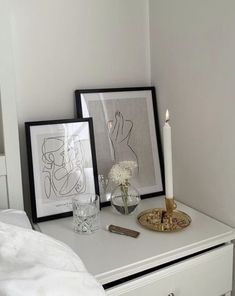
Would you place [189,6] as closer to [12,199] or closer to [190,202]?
[190,202]

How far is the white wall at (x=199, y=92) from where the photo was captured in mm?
1088

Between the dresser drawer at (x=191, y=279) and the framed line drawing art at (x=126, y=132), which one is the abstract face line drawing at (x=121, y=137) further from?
the dresser drawer at (x=191, y=279)

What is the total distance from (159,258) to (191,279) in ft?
0.49

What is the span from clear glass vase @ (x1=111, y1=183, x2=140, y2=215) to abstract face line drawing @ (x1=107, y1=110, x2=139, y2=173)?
138 mm

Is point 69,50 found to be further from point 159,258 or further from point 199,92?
point 159,258

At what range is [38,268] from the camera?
0.64m

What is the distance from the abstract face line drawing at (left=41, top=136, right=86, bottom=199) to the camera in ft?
3.98

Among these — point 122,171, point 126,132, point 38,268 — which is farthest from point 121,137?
point 38,268

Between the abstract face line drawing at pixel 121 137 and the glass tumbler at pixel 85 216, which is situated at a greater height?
the abstract face line drawing at pixel 121 137

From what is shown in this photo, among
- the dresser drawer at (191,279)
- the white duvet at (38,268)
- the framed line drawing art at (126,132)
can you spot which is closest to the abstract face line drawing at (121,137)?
the framed line drawing art at (126,132)

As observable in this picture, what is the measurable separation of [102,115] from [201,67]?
1.41ft

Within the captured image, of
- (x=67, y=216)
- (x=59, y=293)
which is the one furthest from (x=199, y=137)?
(x=59, y=293)

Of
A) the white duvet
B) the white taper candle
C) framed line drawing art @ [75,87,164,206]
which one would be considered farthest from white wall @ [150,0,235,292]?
the white duvet

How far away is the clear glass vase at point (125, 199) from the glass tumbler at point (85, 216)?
0.40ft
